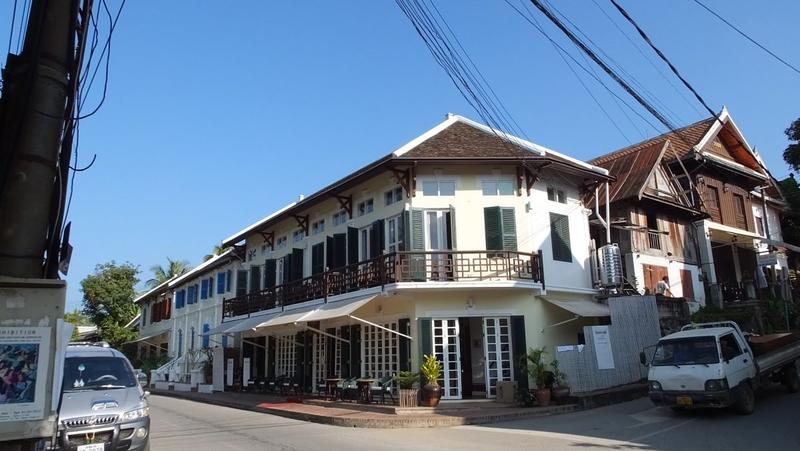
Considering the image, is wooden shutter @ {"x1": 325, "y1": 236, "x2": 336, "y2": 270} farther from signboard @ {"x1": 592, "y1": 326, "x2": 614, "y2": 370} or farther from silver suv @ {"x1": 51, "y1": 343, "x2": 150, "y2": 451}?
silver suv @ {"x1": 51, "y1": 343, "x2": 150, "y2": 451}

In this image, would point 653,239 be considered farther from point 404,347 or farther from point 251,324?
point 251,324

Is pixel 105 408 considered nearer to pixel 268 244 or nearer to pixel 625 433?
pixel 625 433

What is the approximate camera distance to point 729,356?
1249 cm

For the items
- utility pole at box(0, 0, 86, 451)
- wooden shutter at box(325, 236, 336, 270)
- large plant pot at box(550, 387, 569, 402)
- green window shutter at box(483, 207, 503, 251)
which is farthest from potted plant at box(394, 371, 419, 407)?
utility pole at box(0, 0, 86, 451)

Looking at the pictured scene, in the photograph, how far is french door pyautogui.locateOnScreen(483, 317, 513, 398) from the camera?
672 inches

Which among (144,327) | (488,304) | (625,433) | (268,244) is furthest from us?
(144,327)

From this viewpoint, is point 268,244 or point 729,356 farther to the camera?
point 268,244

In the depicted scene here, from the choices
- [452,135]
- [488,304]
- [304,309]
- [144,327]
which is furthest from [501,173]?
[144,327]

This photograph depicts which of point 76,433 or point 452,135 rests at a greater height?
point 452,135

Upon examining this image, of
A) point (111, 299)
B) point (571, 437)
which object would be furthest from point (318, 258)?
point (111, 299)

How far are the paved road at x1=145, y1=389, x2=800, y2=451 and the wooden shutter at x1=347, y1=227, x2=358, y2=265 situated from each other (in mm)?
6528

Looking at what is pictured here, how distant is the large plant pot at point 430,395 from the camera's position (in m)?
15.5

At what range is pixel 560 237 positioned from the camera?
1917 centimetres

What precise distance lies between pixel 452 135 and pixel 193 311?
80.4 feet
